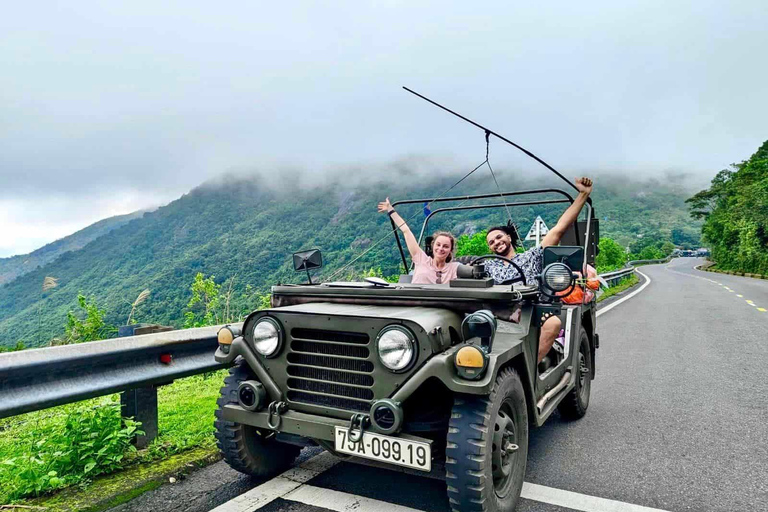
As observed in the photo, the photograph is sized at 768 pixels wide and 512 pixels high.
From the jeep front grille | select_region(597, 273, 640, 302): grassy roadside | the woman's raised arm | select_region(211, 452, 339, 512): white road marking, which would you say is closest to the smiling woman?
the woman's raised arm

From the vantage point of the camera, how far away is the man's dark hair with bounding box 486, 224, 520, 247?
5016 millimetres

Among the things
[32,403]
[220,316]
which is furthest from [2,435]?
[220,316]

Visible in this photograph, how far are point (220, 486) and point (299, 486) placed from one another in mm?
477

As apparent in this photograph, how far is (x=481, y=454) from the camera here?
2.50 m

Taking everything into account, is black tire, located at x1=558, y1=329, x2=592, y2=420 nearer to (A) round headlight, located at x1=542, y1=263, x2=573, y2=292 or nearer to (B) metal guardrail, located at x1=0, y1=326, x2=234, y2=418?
(A) round headlight, located at x1=542, y1=263, x2=573, y2=292

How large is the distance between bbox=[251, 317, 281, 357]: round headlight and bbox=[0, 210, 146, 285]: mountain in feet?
87.4

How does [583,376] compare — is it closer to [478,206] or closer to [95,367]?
[478,206]

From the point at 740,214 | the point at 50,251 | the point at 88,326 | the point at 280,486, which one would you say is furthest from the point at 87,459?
the point at 50,251

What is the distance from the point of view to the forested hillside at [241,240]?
633 centimetres

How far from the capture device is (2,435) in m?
4.32

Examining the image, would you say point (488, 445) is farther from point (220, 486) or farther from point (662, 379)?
point (662, 379)

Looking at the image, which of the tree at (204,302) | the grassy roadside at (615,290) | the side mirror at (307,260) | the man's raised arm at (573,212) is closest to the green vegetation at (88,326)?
the tree at (204,302)

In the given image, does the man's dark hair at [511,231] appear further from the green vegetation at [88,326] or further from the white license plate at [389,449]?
the green vegetation at [88,326]

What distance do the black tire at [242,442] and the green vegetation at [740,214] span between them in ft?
138
